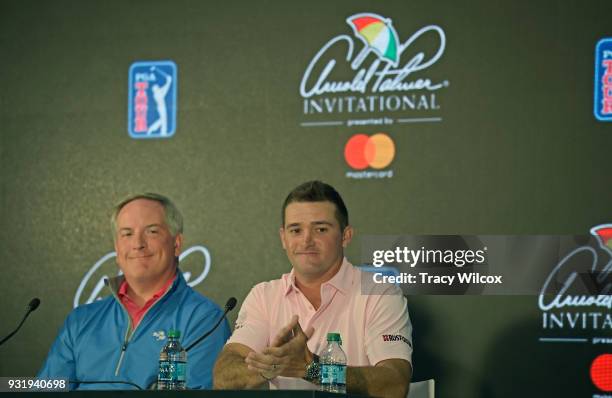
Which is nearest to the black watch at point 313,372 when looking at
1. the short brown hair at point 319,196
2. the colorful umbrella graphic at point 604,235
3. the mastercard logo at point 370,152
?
the short brown hair at point 319,196

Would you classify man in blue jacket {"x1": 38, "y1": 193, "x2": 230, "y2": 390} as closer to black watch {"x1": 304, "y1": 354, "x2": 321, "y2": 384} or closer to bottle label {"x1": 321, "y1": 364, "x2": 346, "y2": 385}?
black watch {"x1": 304, "y1": 354, "x2": 321, "y2": 384}

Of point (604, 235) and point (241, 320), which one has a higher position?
point (604, 235)

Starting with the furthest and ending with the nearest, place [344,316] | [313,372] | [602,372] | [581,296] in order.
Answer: [581,296]
[602,372]
[344,316]
[313,372]

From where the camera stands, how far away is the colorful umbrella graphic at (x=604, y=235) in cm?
484

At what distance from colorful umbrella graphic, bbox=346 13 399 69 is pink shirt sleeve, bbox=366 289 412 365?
1363mm

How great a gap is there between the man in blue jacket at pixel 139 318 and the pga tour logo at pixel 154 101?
0.51 meters

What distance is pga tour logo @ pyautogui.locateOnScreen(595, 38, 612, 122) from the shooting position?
16.0 feet

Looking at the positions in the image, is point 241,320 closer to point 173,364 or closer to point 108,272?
point 173,364

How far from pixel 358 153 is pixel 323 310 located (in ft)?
3.01

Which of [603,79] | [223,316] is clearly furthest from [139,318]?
[603,79]

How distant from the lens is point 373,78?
5281mm

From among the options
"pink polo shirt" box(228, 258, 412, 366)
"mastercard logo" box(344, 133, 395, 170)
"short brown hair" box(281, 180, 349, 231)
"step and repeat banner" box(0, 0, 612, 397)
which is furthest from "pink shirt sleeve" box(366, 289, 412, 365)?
"mastercard logo" box(344, 133, 395, 170)

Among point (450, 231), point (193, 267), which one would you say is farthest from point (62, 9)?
point (450, 231)

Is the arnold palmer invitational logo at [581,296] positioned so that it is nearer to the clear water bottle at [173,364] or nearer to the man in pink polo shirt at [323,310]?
the man in pink polo shirt at [323,310]
